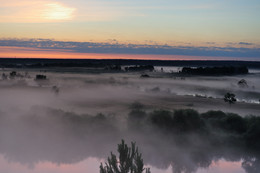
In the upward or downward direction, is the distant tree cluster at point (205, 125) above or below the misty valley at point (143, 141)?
above

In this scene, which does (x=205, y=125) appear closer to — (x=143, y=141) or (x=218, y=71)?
(x=143, y=141)

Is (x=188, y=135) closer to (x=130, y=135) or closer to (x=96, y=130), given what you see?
(x=130, y=135)

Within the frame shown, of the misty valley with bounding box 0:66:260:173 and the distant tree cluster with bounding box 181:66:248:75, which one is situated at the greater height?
the distant tree cluster with bounding box 181:66:248:75

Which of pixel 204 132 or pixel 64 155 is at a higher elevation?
pixel 204 132

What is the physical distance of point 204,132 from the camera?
42781mm

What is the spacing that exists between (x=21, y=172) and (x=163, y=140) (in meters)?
17.1

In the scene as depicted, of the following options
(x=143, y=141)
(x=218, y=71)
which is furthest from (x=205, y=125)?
(x=218, y=71)

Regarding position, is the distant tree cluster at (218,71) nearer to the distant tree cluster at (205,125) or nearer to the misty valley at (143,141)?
the misty valley at (143,141)

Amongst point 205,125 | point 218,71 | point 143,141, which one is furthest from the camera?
point 218,71

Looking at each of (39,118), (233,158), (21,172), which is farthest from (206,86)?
(21,172)

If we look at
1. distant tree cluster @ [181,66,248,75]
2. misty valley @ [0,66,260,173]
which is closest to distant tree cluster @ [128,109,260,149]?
misty valley @ [0,66,260,173]

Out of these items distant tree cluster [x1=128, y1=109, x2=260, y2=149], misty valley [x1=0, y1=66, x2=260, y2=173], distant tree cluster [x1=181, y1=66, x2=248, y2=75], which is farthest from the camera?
distant tree cluster [x1=181, y1=66, x2=248, y2=75]

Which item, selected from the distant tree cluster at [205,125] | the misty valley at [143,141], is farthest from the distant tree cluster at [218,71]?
the distant tree cluster at [205,125]

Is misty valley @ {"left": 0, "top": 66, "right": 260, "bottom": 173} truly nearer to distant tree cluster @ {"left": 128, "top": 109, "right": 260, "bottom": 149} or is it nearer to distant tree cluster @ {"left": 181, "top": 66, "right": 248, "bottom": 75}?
distant tree cluster @ {"left": 128, "top": 109, "right": 260, "bottom": 149}
